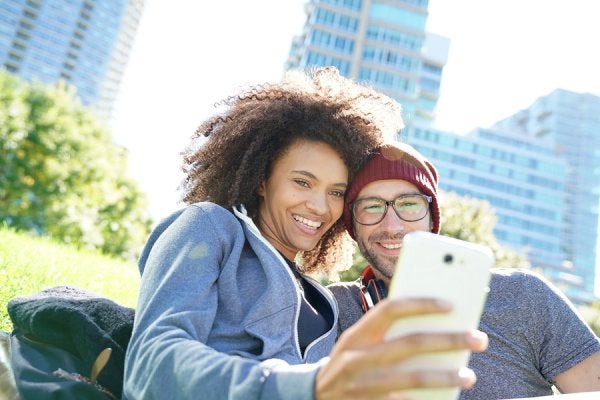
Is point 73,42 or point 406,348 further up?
point 73,42

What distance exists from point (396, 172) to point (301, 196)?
0.71 metres

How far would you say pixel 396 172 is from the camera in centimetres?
318

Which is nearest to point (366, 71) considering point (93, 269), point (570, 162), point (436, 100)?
point (436, 100)

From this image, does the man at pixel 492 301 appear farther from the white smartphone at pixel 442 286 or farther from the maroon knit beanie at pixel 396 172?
the white smartphone at pixel 442 286

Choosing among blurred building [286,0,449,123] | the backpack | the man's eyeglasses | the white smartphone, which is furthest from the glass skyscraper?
the white smartphone

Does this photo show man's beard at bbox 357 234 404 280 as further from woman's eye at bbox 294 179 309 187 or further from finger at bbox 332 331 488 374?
finger at bbox 332 331 488 374

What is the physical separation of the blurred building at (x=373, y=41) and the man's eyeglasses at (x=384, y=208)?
66.1m

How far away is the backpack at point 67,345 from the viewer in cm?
178

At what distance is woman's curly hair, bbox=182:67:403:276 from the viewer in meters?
3.03

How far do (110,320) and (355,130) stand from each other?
1814mm

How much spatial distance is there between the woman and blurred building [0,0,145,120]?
103 meters

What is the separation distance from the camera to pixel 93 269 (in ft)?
17.5

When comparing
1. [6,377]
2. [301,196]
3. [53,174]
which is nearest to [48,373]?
[6,377]

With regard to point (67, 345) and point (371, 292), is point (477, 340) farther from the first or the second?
point (371, 292)
